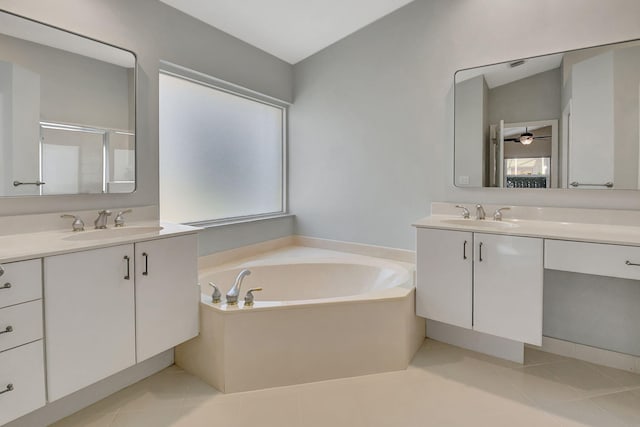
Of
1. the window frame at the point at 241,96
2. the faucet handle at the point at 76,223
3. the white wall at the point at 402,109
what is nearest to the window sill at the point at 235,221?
the window frame at the point at 241,96

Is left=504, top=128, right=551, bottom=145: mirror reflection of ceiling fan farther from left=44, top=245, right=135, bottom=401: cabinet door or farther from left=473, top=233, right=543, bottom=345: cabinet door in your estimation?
left=44, top=245, right=135, bottom=401: cabinet door

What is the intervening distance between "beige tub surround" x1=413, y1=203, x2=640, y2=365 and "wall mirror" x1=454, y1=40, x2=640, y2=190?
0.78 feet

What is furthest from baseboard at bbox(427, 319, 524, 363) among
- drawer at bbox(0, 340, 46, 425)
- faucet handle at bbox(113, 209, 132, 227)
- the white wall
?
drawer at bbox(0, 340, 46, 425)

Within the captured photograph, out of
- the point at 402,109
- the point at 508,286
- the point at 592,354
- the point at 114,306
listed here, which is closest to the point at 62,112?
the point at 114,306

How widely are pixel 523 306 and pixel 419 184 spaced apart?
1201 mm

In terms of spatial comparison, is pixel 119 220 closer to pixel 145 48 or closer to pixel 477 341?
pixel 145 48

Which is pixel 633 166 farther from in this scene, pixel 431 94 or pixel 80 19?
pixel 80 19

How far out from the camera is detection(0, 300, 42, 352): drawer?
4.16ft

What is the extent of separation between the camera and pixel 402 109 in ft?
9.36

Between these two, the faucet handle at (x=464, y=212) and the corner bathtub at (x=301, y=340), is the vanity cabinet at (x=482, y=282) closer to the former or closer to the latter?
the corner bathtub at (x=301, y=340)

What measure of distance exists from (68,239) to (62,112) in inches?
26.7

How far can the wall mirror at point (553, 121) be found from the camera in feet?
6.73

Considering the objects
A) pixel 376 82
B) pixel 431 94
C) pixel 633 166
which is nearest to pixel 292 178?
pixel 376 82

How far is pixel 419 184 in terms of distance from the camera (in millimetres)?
2812
